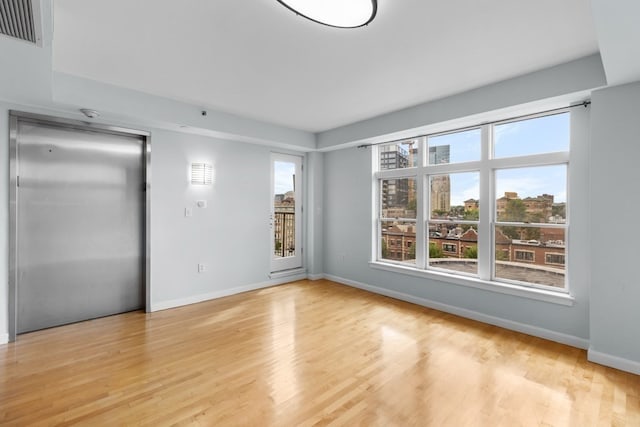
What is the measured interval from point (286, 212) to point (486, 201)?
3.23 meters

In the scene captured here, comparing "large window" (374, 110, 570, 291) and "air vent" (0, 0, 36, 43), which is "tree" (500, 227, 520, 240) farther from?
"air vent" (0, 0, 36, 43)

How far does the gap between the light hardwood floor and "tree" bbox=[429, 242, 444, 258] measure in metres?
0.88

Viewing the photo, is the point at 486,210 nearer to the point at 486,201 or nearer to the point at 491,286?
the point at 486,201

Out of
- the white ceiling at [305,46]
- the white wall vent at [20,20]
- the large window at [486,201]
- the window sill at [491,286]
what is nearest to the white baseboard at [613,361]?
the window sill at [491,286]

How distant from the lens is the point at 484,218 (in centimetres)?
375

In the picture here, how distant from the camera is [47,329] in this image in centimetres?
341

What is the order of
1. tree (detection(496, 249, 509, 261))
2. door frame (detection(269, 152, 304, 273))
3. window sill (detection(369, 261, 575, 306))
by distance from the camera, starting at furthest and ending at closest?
door frame (detection(269, 152, 304, 273)), tree (detection(496, 249, 509, 261)), window sill (detection(369, 261, 575, 306))

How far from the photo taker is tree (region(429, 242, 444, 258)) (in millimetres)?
4285

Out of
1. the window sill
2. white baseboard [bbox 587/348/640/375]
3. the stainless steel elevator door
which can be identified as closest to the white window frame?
the window sill

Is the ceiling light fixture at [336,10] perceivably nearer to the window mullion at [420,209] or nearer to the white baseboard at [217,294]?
the window mullion at [420,209]

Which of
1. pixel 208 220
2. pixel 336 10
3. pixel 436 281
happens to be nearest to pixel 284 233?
pixel 208 220

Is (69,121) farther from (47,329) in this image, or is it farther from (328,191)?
(328,191)

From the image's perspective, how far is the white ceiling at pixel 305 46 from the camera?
6.74ft

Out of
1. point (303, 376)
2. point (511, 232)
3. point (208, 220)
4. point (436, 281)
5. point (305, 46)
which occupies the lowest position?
point (303, 376)
